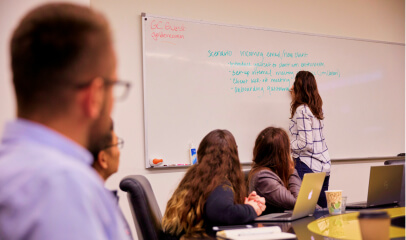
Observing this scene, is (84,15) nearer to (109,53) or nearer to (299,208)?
(109,53)

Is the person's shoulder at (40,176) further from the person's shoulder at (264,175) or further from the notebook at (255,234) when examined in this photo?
the person's shoulder at (264,175)

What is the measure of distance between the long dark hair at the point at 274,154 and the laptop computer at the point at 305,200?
0.41m

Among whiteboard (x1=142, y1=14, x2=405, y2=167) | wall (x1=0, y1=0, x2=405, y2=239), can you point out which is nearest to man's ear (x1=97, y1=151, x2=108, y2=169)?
wall (x1=0, y1=0, x2=405, y2=239)

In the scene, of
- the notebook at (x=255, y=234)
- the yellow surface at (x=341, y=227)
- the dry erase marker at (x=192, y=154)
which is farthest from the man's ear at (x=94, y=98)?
the dry erase marker at (x=192, y=154)

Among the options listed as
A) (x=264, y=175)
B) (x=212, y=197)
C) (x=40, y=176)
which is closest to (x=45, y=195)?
(x=40, y=176)

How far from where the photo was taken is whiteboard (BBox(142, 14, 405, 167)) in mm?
3402

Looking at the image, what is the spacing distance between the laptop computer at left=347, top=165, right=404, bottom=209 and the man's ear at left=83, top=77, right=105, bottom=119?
1.78 m

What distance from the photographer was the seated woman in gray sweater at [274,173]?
7.63 ft

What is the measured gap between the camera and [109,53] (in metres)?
0.62

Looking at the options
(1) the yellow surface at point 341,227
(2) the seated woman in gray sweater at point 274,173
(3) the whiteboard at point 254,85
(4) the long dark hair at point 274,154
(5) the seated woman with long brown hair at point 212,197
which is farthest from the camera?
(3) the whiteboard at point 254,85

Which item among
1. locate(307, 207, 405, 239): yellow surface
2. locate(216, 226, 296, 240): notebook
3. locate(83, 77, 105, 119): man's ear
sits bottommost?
locate(307, 207, 405, 239): yellow surface

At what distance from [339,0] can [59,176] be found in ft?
14.2

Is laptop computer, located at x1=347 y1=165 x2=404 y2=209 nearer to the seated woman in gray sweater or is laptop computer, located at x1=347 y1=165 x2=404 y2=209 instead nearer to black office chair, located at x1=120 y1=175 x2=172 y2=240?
the seated woman in gray sweater

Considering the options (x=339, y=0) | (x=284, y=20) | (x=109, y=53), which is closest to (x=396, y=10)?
(x=339, y=0)
